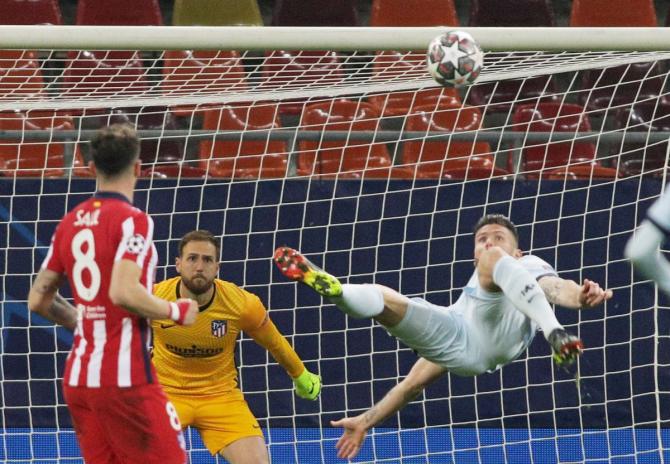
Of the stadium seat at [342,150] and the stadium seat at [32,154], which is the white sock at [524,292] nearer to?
the stadium seat at [342,150]

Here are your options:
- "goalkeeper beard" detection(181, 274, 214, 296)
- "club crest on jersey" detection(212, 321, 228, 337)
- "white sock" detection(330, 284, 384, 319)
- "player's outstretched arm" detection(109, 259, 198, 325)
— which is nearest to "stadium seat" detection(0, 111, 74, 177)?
"goalkeeper beard" detection(181, 274, 214, 296)

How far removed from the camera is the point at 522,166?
8078 millimetres

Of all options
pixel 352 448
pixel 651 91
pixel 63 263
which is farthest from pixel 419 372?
pixel 651 91

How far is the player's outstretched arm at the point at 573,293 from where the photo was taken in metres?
4.95

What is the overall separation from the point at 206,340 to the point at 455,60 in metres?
2.06

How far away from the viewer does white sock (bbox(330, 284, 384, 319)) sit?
5.08 m

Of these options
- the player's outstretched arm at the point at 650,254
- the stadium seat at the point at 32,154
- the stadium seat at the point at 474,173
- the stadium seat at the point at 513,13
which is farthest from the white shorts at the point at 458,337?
the stadium seat at the point at 513,13

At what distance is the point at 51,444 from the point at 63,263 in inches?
128

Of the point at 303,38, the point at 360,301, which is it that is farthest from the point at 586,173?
the point at 360,301

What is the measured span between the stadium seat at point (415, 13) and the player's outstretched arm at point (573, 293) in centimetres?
434

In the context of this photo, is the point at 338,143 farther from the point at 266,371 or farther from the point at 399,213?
the point at 266,371

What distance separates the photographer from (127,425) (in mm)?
4059

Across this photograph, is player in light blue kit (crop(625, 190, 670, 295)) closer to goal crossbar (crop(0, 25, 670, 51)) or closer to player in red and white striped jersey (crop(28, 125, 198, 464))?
player in red and white striped jersey (crop(28, 125, 198, 464))

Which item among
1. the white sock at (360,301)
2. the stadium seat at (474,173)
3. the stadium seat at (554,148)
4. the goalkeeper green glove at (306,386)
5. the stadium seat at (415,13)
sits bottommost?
the goalkeeper green glove at (306,386)
